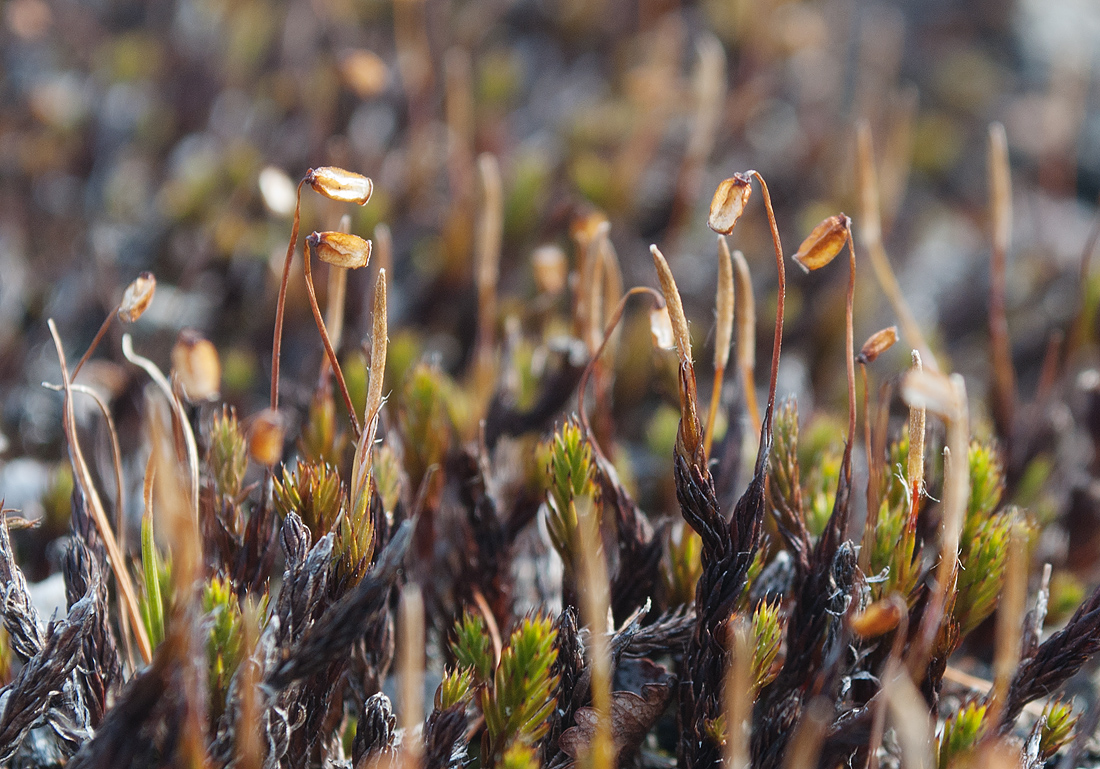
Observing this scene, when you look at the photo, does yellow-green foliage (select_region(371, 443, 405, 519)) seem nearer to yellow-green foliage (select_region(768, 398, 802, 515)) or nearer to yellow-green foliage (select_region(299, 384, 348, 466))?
yellow-green foliage (select_region(299, 384, 348, 466))

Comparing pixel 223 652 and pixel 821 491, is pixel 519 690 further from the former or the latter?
pixel 821 491

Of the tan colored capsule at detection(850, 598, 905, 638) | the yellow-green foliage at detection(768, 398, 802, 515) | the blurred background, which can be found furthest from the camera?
the blurred background

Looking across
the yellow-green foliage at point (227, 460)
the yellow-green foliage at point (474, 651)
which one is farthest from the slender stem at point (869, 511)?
the yellow-green foliage at point (227, 460)

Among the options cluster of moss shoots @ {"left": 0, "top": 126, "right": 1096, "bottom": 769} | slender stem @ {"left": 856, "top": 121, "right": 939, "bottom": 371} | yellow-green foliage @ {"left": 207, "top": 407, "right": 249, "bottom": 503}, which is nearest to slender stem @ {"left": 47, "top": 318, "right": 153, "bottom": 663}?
cluster of moss shoots @ {"left": 0, "top": 126, "right": 1096, "bottom": 769}

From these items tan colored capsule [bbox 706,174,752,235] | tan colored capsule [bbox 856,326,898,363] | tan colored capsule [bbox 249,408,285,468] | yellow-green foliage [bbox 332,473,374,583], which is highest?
tan colored capsule [bbox 706,174,752,235]

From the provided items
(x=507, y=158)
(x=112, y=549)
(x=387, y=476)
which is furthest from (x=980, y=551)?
(x=507, y=158)

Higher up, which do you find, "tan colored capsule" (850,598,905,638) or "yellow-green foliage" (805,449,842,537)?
"tan colored capsule" (850,598,905,638)

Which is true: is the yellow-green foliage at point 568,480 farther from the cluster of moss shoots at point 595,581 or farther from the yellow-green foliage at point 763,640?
the yellow-green foliage at point 763,640
